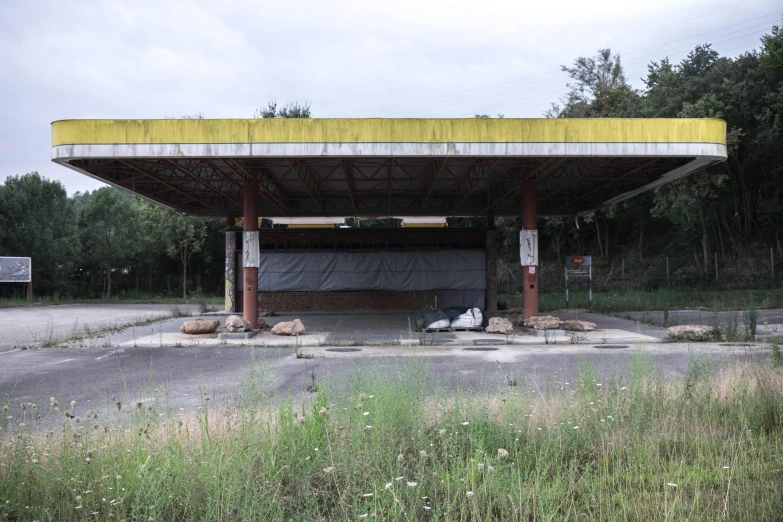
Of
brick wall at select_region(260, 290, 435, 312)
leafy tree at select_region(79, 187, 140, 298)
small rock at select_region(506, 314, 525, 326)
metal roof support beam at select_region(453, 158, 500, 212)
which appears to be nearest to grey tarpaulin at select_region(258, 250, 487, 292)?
brick wall at select_region(260, 290, 435, 312)

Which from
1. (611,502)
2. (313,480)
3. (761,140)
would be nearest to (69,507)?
(313,480)

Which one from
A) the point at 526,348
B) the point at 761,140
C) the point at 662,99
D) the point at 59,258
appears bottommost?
the point at 526,348

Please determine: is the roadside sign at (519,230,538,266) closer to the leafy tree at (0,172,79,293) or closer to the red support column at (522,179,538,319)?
the red support column at (522,179,538,319)

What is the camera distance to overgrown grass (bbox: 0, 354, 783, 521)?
13.0 feet

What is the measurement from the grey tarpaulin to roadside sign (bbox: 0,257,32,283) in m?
16.4

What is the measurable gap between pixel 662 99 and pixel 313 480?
1318 inches

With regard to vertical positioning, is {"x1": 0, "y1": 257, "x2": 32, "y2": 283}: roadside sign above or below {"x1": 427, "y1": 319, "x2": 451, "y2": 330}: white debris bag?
above

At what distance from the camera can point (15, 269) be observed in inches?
1375

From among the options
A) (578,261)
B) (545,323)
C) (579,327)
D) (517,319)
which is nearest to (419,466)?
(545,323)

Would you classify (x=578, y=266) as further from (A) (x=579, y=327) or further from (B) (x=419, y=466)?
(B) (x=419, y=466)

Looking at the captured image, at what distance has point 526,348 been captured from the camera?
15227 millimetres

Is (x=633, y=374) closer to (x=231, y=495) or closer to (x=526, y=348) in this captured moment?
→ (x=231, y=495)

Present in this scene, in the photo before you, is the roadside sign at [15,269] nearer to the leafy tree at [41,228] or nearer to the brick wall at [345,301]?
the leafy tree at [41,228]

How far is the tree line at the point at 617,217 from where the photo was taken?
3067 centimetres
